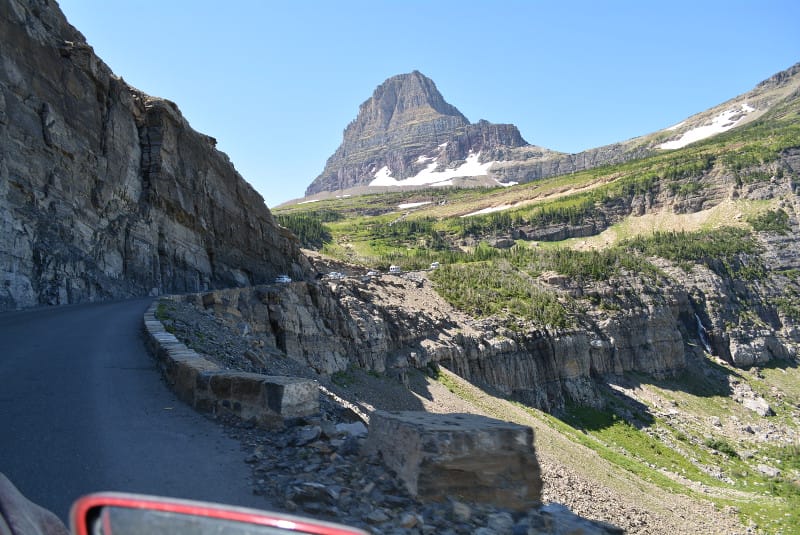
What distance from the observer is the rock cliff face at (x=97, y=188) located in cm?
2223

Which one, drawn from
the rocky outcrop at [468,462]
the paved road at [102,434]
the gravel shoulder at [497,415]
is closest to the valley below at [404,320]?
the gravel shoulder at [497,415]

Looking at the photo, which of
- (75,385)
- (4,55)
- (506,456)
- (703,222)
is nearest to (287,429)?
(506,456)

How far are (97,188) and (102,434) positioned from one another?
87.7ft

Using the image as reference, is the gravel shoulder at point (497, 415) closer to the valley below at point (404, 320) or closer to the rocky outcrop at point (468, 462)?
the valley below at point (404, 320)

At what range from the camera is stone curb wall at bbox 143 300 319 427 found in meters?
6.94

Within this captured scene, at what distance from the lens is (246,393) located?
7258 mm

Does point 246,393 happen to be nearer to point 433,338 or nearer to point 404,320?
point 404,320

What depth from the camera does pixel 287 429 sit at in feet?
22.2

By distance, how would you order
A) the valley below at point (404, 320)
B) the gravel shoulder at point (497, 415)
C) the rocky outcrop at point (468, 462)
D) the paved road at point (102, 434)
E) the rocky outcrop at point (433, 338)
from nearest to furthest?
the rocky outcrop at point (468, 462)
the paved road at point (102, 434)
the gravel shoulder at point (497, 415)
the valley below at point (404, 320)
the rocky outcrop at point (433, 338)

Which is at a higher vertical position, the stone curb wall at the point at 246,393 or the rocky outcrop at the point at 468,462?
the stone curb wall at the point at 246,393

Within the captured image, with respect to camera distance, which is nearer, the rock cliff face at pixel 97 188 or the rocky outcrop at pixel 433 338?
the rock cliff face at pixel 97 188

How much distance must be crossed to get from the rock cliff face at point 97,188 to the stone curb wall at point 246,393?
16.5 m

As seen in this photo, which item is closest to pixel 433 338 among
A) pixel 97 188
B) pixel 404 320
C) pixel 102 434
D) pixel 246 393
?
pixel 404 320

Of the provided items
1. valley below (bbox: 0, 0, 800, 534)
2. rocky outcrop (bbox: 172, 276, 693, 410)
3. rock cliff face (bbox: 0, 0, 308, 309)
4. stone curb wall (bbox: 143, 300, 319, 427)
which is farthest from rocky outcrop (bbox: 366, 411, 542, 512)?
rock cliff face (bbox: 0, 0, 308, 309)
